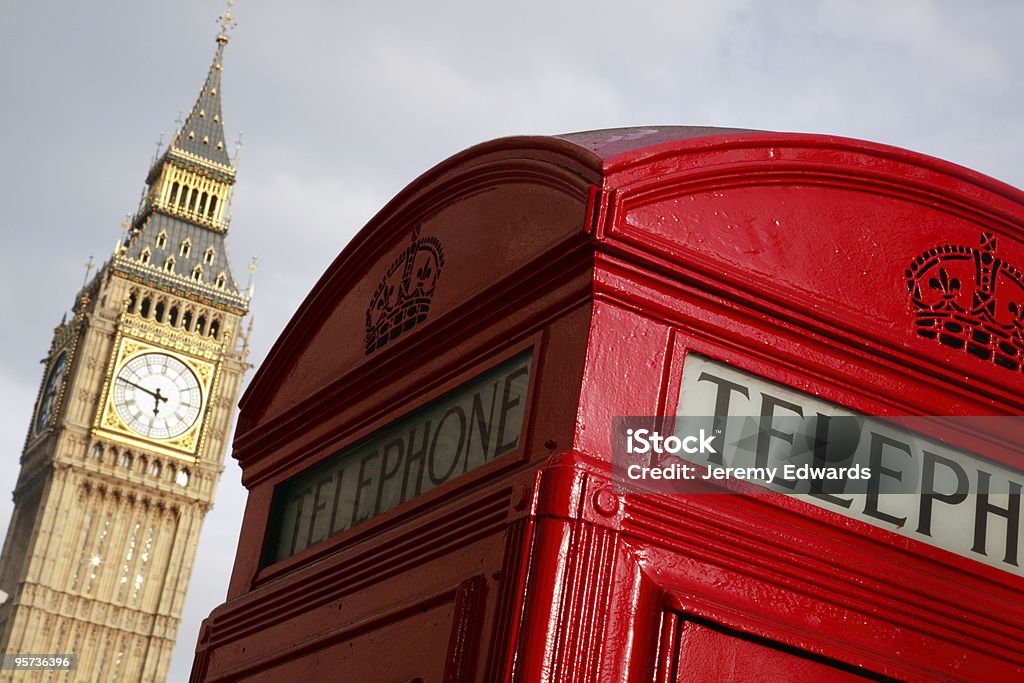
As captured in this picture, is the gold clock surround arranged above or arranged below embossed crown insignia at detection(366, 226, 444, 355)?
above

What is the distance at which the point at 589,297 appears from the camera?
186 cm

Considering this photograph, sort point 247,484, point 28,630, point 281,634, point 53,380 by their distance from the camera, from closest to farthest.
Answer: point 281,634 < point 247,484 < point 28,630 < point 53,380

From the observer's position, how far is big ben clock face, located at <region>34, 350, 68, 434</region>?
136 feet

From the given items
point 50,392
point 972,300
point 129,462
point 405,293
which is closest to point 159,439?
point 129,462

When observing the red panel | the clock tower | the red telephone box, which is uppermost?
the clock tower

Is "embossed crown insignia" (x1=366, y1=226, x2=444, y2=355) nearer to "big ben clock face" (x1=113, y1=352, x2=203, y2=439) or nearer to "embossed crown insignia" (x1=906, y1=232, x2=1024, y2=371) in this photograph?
"embossed crown insignia" (x1=906, y1=232, x2=1024, y2=371)

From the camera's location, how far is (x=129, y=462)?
40500 millimetres

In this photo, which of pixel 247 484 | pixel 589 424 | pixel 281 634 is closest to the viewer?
pixel 589 424

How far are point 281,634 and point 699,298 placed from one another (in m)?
0.88

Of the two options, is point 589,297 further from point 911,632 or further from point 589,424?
point 911,632

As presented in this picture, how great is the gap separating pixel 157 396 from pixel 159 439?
1.12m

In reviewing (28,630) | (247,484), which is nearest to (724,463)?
(247,484)

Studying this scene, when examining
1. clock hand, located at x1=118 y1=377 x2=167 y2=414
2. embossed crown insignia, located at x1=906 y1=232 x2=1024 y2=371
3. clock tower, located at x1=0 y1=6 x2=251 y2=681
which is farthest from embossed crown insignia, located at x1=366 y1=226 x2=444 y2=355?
clock hand, located at x1=118 y1=377 x2=167 y2=414

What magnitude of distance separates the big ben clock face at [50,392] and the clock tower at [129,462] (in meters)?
0.12
